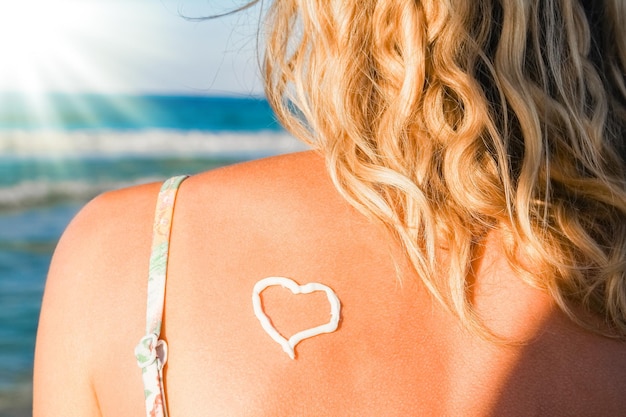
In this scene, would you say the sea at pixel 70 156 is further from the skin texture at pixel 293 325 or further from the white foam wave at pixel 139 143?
the skin texture at pixel 293 325

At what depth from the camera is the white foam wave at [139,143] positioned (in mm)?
12930

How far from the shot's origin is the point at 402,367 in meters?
1.09

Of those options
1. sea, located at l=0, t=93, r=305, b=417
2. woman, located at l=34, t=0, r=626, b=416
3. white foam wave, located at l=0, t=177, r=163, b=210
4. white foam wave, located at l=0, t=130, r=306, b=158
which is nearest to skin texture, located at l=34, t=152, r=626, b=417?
woman, located at l=34, t=0, r=626, b=416

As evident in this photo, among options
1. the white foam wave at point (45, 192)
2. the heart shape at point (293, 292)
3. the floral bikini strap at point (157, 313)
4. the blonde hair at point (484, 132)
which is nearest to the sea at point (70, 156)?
the white foam wave at point (45, 192)

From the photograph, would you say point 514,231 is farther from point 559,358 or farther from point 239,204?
point 239,204

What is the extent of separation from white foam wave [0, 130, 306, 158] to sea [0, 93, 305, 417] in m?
0.02

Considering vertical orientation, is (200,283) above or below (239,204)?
below

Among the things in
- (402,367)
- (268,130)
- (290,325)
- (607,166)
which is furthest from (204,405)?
(268,130)

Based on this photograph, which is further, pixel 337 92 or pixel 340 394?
pixel 337 92

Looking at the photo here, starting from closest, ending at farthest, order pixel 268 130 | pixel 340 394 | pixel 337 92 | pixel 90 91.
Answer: pixel 340 394 → pixel 337 92 → pixel 268 130 → pixel 90 91

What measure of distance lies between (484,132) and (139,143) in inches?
551

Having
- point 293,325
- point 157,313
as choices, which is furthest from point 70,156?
point 293,325

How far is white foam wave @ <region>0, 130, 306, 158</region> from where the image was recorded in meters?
12.9

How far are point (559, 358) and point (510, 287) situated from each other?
128mm
